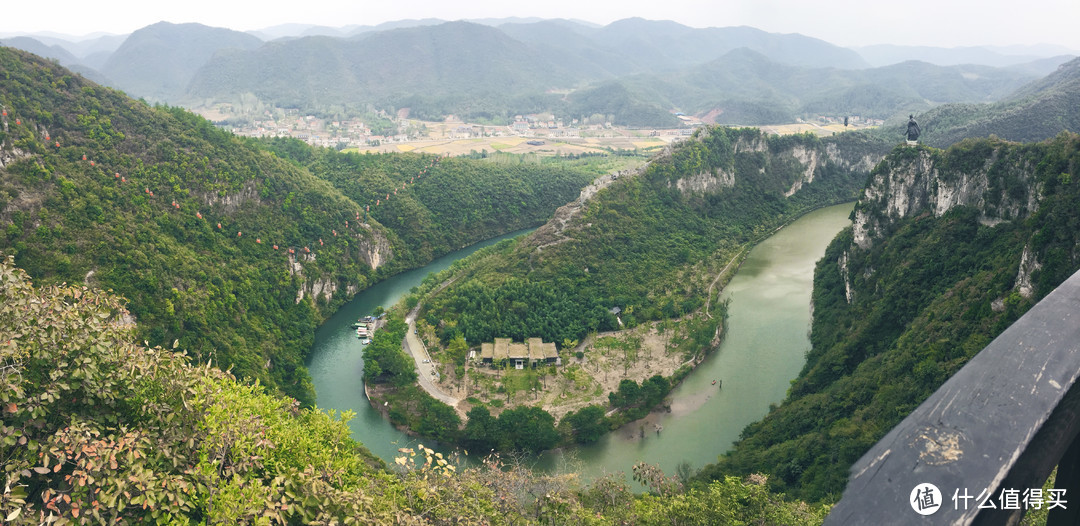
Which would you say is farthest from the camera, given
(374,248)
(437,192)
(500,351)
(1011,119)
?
(1011,119)

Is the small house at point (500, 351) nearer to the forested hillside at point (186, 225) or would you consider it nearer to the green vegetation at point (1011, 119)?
the forested hillside at point (186, 225)

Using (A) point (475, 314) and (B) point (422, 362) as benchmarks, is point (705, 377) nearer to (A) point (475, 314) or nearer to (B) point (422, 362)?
(A) point (475, 314)

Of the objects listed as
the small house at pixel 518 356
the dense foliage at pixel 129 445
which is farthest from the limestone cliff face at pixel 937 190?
the dense foliage at pixel 129 445

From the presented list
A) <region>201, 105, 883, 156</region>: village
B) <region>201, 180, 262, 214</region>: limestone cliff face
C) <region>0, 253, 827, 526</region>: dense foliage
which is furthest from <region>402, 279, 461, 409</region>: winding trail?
<region>201, 105, 883, 156</region>: village

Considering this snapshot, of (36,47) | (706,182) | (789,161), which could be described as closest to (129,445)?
(706,182)

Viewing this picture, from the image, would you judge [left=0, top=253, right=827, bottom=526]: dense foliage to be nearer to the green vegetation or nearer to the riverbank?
the riverbank

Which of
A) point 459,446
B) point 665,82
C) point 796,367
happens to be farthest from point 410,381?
point 665,82
